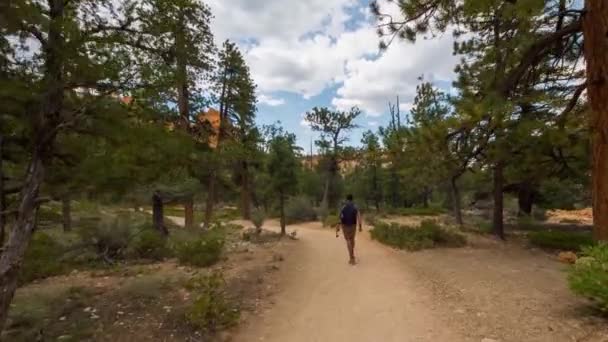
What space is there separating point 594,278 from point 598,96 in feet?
11.7

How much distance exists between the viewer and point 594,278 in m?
4.59

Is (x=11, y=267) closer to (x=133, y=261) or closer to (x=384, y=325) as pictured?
(x=384, y=325)

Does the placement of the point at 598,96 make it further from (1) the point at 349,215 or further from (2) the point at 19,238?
(2) the point at 19,238

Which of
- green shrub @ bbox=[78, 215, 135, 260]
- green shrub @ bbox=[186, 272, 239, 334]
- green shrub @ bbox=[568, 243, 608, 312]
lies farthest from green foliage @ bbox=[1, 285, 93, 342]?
green shrub @ bbox=[568, 243, 608, 312]

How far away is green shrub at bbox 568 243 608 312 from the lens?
449 cm

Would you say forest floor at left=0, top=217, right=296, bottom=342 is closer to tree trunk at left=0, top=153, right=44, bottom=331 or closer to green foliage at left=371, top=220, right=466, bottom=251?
tree trunk at left=0, top=153, right=44, bottom=331

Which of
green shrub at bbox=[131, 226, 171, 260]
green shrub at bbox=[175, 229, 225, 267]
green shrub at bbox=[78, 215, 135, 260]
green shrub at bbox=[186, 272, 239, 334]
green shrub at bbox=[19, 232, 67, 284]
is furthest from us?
green shrub at bbox=[131, 226, 171, 260]

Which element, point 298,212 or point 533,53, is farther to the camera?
point 298,212

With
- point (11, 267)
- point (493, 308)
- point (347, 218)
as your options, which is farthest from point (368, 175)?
point (11, 267)

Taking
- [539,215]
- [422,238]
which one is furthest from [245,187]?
[539,215]

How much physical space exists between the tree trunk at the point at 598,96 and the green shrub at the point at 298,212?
68.4 ft

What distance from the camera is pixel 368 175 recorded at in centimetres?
3688

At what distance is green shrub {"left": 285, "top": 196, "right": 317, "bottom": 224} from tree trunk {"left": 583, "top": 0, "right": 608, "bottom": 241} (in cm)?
2084

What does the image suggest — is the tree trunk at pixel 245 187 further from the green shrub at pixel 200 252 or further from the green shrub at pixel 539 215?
the green shrub at pixel 539 215
